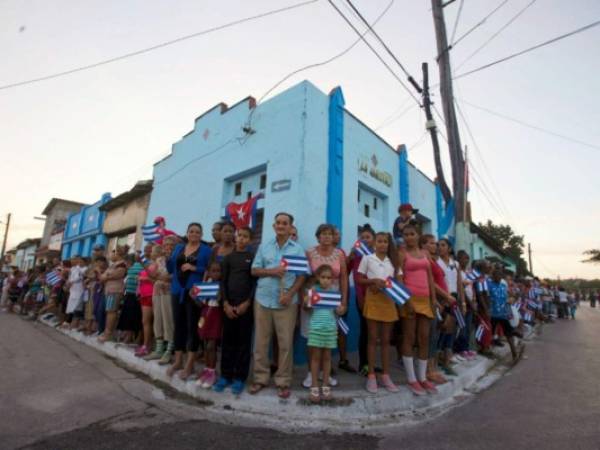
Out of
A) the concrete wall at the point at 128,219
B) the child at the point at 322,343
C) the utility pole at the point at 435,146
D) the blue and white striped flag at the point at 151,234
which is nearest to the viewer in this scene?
the child at the point at 322,343

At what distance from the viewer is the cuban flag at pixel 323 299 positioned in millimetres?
3426

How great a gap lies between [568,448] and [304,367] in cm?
297

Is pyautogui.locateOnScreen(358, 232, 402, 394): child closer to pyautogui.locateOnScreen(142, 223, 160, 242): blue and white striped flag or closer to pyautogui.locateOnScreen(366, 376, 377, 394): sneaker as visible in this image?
pyautogui.locateOnScreen(366, 376, 377, 394): sneaker

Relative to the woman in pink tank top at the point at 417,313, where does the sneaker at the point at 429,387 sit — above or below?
below

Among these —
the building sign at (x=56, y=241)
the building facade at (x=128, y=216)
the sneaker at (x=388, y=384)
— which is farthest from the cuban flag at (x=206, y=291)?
the building sign at (x=56, y=241)

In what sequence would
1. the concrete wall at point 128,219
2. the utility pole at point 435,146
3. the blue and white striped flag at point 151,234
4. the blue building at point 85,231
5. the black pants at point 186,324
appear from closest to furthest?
the black pants at point 186,324 → the blue and white striped flag at point 151,234 → the utility pole at point 435,146 → the concrete wall at point 128,219 → the blue building at point 85,231

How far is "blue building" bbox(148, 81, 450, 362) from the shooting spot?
5660 mm

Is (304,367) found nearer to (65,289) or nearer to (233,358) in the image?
(233,358)

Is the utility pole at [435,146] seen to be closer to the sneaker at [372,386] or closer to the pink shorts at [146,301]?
the sneaker at [372,386]

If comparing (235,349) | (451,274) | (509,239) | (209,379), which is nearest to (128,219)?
(209,379)

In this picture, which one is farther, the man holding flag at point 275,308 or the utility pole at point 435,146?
the utility pole at point 435,146

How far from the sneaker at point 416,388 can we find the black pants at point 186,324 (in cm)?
250

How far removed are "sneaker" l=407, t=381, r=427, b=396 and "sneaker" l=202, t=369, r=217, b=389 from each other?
220cm

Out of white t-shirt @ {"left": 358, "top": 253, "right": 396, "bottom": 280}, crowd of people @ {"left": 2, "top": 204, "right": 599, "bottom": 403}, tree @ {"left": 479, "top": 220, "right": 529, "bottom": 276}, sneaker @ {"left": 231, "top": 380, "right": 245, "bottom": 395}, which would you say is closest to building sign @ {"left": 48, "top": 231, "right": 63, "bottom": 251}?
crowd of people @ {"left": 2, "top": 204, "right": 599, "bottom": 403}
